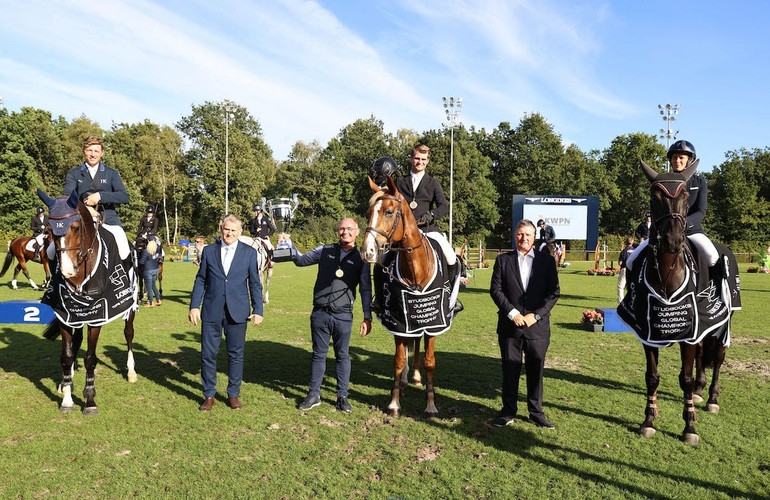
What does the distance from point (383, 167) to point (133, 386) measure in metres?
4.79

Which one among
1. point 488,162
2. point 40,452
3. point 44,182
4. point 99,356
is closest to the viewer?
point 40,452

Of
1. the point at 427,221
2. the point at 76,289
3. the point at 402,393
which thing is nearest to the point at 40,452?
the point at 76,289

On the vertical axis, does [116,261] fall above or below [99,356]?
above

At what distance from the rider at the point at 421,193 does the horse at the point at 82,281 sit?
11.0 feet

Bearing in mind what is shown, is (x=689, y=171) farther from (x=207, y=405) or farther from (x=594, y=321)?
(x=594, y=321)

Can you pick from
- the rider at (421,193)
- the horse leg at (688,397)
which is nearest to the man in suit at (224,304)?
the rider at (421,193)

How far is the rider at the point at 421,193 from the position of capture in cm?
648

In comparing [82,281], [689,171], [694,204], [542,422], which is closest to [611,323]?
[694,204]

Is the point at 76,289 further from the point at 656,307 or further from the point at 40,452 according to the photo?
the point at 656,307

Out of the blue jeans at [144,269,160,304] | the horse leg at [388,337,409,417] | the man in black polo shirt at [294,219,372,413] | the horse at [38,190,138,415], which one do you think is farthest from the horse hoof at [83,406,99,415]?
the blue jeans at [144,269,160,304]

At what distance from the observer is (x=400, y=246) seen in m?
5.66

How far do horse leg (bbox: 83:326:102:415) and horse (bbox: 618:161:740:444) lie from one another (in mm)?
6461

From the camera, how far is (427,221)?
637cm

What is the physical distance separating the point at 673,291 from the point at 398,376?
3.25 meters
